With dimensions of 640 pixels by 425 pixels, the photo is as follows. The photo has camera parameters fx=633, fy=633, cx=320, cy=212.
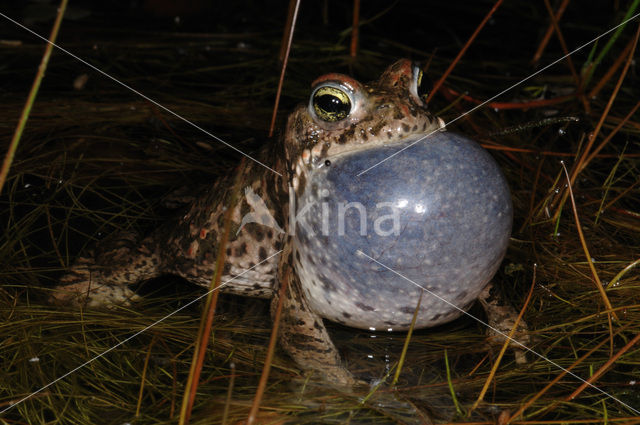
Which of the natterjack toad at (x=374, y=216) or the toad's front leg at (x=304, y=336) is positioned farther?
the toad's front leg at (x=304, y=336)

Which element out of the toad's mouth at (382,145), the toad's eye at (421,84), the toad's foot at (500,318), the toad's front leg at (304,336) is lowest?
the toad's front leg at (304,336)

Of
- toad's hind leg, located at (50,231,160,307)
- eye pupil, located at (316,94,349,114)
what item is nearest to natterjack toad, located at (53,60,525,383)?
eye pupil, located at (316,94,349,114)

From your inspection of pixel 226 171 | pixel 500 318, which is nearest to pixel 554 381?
pixel 500 318

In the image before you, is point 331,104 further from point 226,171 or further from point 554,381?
point 554,381

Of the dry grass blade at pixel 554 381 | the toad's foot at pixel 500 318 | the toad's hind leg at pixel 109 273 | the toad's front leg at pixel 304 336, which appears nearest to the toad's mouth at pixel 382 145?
the toad's front leg at pixel 304 336

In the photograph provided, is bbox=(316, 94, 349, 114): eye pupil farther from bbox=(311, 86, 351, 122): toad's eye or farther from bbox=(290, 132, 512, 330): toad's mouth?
bbox=(290, 132, 512, 330): toad's mouth

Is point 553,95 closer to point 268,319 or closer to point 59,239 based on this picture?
point 268,319

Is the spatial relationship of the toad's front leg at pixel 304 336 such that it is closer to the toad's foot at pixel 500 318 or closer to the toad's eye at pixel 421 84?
the toad's foot at pixel 500 318
